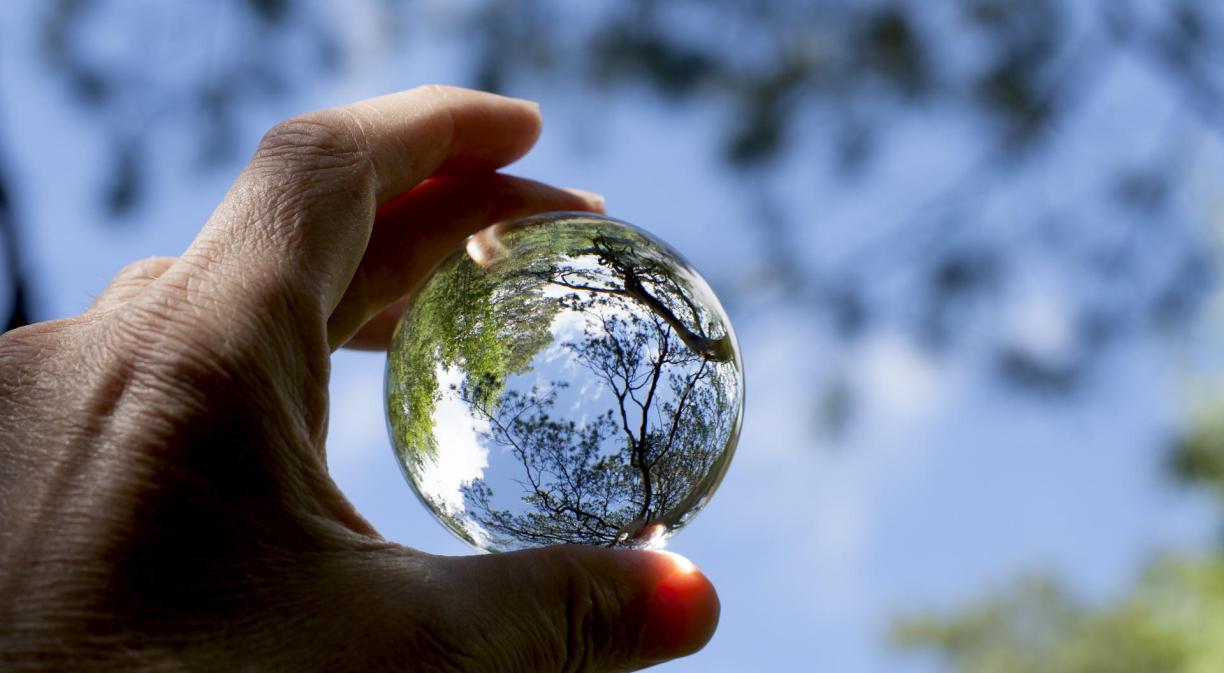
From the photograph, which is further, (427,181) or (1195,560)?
(1195,560)

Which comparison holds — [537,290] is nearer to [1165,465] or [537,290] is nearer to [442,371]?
[442,371]

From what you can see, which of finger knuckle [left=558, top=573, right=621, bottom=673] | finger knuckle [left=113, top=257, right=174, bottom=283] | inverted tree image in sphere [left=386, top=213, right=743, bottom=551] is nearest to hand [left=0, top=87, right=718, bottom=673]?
finger knuckle [left=558, top=573, right=621, bottom=673]

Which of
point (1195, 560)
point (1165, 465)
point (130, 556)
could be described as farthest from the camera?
point (1195, 560)

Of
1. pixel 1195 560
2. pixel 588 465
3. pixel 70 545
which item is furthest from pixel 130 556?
pixel 1195 560

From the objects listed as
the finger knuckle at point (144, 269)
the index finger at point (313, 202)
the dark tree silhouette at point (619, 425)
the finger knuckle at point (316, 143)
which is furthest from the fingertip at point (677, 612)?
the finger knuckle at point (144, 269)

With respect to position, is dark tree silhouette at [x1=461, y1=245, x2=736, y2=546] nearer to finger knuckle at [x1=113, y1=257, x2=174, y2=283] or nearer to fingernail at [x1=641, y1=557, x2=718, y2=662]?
fingernail at [x1=641, y1=557, x2=718, y2=662]

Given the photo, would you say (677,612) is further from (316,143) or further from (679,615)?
(316,143)

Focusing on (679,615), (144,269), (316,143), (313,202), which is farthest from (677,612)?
(144,269)
